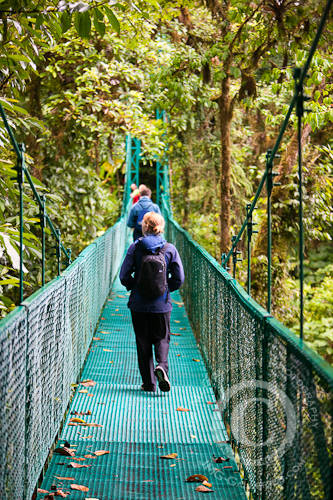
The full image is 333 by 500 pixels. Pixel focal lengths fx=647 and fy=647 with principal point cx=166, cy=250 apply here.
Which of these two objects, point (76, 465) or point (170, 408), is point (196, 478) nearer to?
point (76, 465)

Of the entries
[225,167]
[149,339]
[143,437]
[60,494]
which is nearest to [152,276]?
[149,339]

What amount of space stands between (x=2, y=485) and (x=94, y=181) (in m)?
7.54

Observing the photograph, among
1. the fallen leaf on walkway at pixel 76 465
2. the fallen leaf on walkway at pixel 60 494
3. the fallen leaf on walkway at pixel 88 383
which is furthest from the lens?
the fallen leaf on walkway at pixel 88 383

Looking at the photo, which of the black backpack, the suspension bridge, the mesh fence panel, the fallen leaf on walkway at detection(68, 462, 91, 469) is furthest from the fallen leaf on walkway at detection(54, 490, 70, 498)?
the black backpack

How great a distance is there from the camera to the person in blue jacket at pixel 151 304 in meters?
4.69

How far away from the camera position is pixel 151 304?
15.4 feet

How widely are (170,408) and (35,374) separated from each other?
1802 millimetres

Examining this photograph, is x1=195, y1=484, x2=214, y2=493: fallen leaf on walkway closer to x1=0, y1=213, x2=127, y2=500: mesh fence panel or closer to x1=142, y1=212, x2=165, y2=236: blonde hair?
x1=0, y1=213, x2=127, y2=500: mesh fence panel

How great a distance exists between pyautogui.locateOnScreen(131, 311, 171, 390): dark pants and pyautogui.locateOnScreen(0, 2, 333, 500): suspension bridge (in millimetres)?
192

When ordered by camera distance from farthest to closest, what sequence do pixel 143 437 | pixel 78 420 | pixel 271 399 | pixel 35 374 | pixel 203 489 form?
pixel 78 420
pixel 143 437
pixel 203 489
pixel 35 374
pixel 271 399

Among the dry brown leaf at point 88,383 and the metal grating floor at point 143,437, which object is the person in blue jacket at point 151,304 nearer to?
the metal grating floor at point 143,437

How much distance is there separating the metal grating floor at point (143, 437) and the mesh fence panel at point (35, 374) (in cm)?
20

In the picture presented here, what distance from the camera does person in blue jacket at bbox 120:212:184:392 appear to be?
469 centimetres

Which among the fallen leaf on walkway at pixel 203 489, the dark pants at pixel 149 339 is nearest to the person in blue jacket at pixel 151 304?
the dark pants at pixel 149 339
